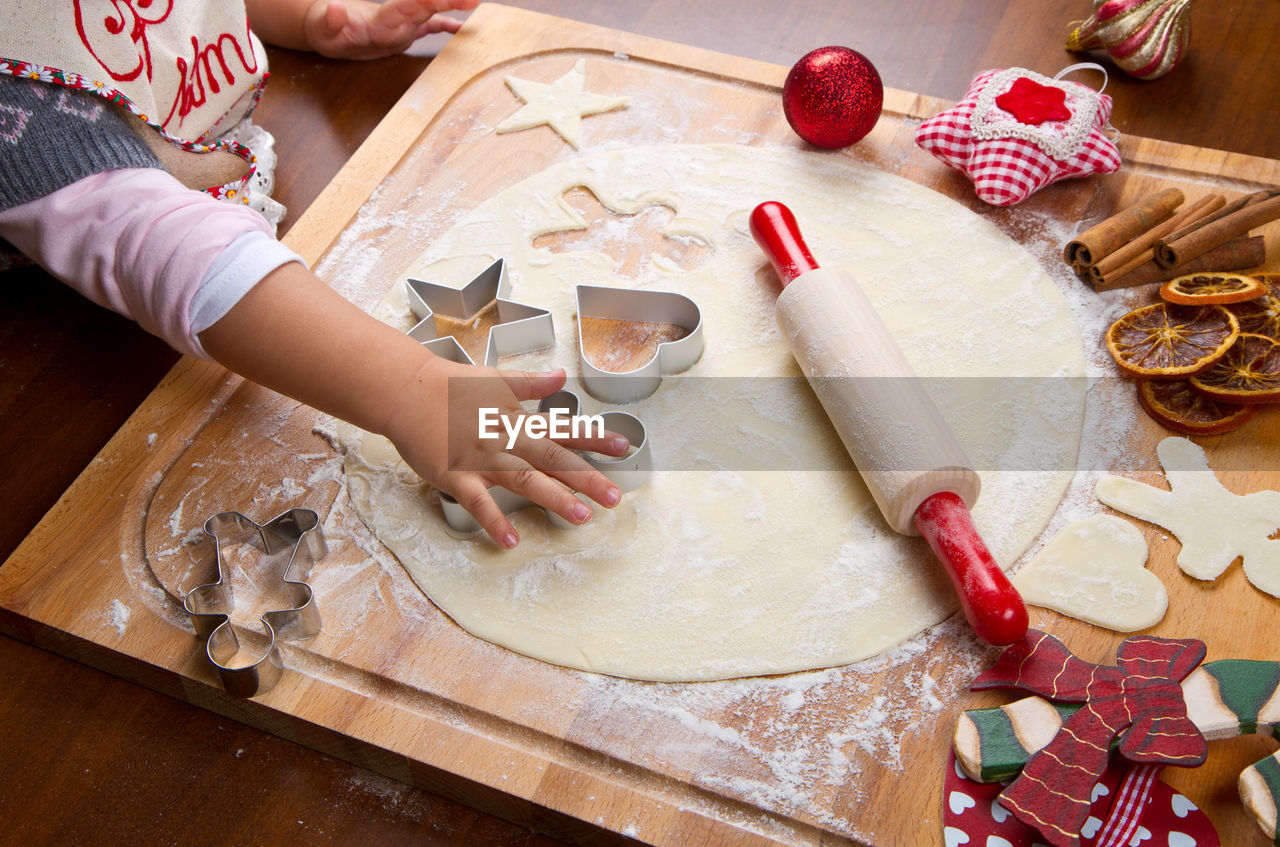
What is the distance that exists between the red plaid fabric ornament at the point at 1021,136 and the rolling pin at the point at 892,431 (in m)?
0.24

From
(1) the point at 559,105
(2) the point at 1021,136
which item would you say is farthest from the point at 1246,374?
(1) the point at 559,105

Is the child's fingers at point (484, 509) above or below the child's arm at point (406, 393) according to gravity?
below

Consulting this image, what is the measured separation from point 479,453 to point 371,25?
2.37 feet

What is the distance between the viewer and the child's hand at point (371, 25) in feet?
4.01

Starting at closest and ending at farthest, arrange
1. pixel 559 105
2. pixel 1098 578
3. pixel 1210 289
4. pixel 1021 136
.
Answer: pixel 1098 578 → pixel 1210 289 → pixel 1021 136 → pixel 559 105

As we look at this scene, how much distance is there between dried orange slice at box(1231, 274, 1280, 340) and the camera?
866 millimetres

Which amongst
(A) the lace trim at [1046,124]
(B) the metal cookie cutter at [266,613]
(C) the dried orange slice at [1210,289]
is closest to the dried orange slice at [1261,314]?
(C) the dried orange slice at [1210,289]

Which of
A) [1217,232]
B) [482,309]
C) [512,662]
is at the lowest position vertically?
[512,662]

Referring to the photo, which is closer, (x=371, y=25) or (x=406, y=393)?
(x=406, y=393)

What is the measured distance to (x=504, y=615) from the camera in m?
0.78

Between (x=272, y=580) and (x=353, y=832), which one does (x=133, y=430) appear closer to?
(x=272, y=580)

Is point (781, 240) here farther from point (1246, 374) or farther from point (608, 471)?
point (1246, 374)

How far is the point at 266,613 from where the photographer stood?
30.3 inches

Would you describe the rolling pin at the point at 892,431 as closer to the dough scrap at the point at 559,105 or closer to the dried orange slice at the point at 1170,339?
the dried orange slice at the point at 1170,339
